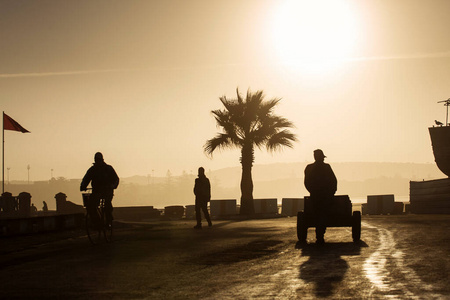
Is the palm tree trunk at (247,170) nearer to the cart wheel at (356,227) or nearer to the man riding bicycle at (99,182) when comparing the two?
the man riding bicycle at (99,182)

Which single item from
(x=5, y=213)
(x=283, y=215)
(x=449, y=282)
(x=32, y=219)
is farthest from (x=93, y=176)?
(x=5, y=213)

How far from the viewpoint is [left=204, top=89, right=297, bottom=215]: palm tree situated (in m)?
40.6

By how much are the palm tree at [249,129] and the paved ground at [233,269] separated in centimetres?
2639

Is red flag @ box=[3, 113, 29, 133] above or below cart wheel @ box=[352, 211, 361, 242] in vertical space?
above

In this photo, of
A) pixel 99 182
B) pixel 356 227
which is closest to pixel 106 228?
pixel 99 182

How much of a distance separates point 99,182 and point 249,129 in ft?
89.8

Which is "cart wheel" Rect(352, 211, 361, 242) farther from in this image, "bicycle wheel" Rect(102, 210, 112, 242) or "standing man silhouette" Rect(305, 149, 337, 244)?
"bicycle wheel" Rect(102, 210, 112, 242)

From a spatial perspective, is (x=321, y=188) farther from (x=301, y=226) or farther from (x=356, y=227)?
(x=356, y=227)

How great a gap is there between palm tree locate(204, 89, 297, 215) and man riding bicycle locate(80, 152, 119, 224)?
26278 mm

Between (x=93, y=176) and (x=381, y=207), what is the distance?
27.8 metres

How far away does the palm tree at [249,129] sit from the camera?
40625mm

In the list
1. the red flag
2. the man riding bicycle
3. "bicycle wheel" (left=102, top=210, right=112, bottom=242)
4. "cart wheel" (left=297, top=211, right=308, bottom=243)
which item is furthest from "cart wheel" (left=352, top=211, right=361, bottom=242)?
the red flag

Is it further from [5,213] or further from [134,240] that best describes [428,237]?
[5,213]

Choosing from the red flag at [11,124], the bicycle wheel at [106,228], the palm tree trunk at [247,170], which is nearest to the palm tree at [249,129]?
the palm tree trunk at [247,170]
